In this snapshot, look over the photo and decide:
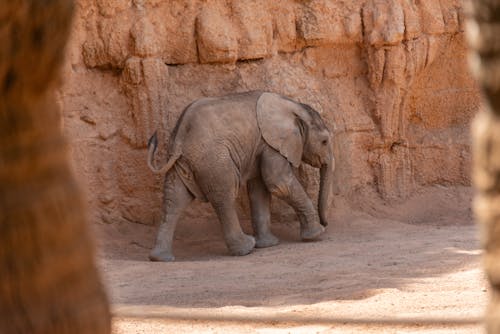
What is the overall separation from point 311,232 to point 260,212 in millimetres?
537

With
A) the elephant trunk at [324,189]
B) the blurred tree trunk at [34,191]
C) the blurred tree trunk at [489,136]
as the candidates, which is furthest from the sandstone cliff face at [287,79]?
the blurred tree trunk at [489,136]

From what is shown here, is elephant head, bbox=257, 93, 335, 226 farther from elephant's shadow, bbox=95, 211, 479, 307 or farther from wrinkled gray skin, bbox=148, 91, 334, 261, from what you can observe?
elephant's shadow, bbox=95, 211, 479, 307

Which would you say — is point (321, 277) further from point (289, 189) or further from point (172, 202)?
point (289, 189)

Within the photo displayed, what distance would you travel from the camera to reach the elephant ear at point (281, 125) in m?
9.24

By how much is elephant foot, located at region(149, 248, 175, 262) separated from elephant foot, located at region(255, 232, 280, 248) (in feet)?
3.30

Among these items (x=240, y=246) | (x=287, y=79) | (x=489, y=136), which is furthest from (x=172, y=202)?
(x=489, y=136)

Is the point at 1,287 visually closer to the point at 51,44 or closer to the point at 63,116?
the point at 51,44

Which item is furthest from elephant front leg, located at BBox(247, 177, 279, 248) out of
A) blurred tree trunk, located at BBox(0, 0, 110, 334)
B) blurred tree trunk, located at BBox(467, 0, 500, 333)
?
blurred tree trunk, located at BBox(467, 0, 500, 333)

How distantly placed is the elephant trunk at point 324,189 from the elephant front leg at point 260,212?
558mm

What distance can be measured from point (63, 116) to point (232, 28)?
196cm

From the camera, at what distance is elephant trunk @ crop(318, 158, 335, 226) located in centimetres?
962

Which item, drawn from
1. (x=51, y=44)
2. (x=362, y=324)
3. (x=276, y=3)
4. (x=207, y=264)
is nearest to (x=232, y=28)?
(x=276, y=3)

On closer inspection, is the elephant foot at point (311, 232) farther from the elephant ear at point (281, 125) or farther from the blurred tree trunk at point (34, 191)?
the blurred tree trunk at point (34, 191)

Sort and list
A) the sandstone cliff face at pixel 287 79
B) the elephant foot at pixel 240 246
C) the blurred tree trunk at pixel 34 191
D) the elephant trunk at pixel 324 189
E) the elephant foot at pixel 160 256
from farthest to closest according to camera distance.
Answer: the elephant trunk at pixel 324 189
the sandstone cliff face at pixel 287 79
the elephant foot at pixel 240 246
the elephant foot at pixel 160 256
the blurred tree trunk at pixel 34 191
